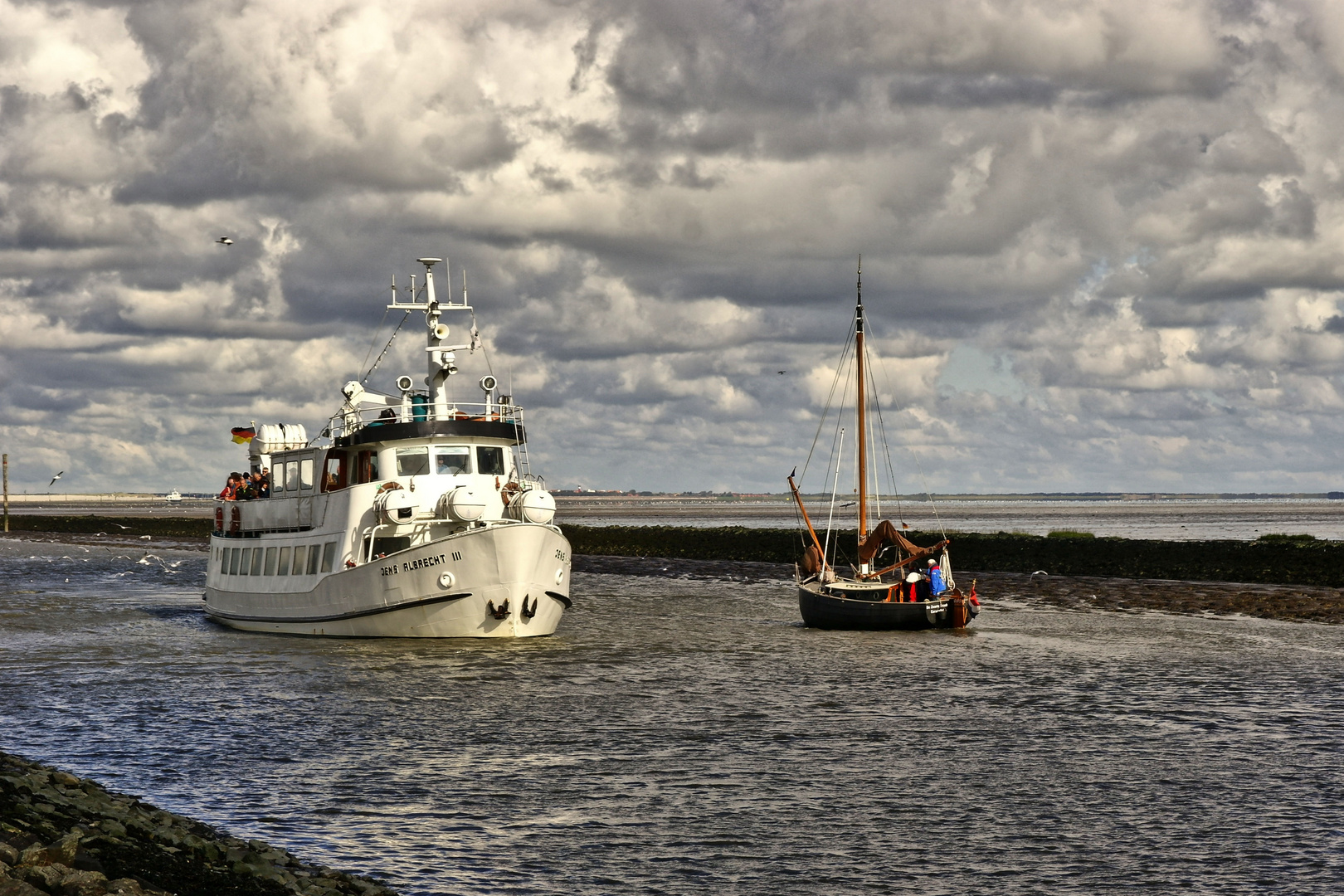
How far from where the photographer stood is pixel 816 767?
1934 centimetres

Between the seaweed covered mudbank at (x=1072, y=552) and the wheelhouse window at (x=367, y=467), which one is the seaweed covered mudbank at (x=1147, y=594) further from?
the wheelhouse window at (x=367, y=467)

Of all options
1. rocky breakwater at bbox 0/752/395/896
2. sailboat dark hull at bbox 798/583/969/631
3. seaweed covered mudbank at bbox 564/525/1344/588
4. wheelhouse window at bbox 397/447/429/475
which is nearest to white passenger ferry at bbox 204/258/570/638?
wheelhouse window at bbox 397/447/429/475

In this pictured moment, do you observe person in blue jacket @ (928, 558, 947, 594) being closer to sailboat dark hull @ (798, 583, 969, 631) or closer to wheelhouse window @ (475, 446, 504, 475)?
sailboat dark hull @ (798, 583, 969, 631)

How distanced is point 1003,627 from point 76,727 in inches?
1106

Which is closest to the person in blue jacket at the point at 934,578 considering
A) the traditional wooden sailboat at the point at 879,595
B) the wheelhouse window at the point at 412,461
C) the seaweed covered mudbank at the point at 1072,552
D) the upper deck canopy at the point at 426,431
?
the traditional wooden sailboat at the point at 879,595

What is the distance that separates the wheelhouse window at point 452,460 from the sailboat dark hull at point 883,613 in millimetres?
11580

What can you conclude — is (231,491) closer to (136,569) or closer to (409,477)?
(409,477)

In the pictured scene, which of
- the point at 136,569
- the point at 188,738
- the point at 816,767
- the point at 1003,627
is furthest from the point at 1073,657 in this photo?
the point at 136,569

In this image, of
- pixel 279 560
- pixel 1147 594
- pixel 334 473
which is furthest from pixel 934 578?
pixel 279 560

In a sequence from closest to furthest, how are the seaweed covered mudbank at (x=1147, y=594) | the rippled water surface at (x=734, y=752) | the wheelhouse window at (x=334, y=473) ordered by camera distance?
1. the rippled water surface at (x=734, y=752)
2. the wheelhouse window at (x=334, y=473)
3. the seaweed covered mudbank at (x=1147, y=594)

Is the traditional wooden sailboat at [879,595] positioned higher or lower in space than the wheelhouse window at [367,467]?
lower

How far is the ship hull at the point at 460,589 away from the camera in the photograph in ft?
108

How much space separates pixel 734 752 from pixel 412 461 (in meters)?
18.1

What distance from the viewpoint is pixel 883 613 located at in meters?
39.6
